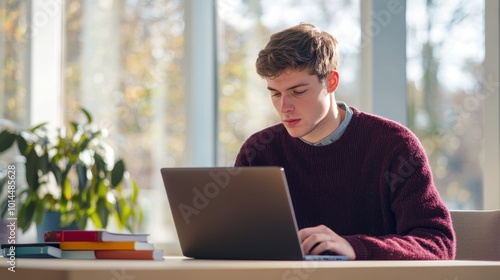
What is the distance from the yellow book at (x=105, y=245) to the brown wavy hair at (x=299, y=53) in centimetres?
65

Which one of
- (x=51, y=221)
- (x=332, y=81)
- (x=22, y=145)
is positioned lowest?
(x=51, y=221)

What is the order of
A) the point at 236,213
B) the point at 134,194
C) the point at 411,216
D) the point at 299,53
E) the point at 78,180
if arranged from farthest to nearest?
1. the point at 134,194
2. the point at 78,180
3. the point at 299,53
4. the point at 411,216
5. the point at 236,213

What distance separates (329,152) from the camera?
7.63 feet

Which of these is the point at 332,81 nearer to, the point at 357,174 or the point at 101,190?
the point at 357,174

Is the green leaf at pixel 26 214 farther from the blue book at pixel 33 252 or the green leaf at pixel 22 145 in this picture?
the blue book at pixel 33 252

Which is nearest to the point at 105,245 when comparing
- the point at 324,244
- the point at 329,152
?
the point at 324,244

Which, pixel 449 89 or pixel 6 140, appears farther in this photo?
pixel 6 140

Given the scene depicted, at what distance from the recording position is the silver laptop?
5.24ft

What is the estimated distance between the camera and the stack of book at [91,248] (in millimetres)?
1726

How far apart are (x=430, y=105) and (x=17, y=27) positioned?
8.65ft

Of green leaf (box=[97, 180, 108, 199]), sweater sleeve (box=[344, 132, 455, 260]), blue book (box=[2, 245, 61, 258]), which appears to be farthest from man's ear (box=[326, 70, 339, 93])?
green leaf (box=[97, 180, 108, 199])

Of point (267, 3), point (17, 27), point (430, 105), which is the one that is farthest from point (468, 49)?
point (17, 27)

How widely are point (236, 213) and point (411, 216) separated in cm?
54

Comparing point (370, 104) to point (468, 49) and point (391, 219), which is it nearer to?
point (468, 49)
